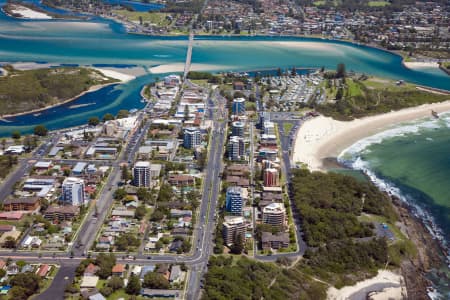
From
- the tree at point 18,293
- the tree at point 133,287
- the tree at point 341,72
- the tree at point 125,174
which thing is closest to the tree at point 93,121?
the tree at point 125,174

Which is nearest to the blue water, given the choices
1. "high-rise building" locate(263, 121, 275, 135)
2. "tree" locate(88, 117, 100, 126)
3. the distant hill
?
the distant hill

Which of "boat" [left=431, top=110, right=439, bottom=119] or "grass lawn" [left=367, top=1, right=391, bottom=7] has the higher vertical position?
"grass lawn" [left=367, top=1, right=391, bottom=7]

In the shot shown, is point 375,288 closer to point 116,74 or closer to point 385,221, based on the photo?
point 385,221

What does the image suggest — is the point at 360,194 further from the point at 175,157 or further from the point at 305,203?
the point at 175,157

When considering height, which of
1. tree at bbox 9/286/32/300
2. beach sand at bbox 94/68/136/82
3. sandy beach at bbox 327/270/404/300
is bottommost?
sandy beach at bbox 327/270/404/300

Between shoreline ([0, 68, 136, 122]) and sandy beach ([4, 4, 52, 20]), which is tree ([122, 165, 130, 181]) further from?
sandy beach ([4, 4, 52, 20])

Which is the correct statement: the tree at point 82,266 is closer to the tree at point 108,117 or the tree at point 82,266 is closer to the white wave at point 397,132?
the white wave at point 397,132

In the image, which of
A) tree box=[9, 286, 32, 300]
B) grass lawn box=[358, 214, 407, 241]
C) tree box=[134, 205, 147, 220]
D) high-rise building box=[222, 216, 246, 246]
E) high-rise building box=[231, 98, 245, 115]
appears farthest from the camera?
high-rise building box=[231, 98, 245, 115]

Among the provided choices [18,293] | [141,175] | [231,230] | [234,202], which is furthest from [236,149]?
[18,293]
